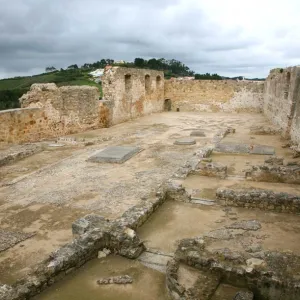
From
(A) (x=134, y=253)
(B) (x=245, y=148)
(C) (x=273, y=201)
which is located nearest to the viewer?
(A) (x=134, y=253)

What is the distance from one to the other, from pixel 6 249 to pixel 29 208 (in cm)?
172

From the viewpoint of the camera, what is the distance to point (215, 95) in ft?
83.6

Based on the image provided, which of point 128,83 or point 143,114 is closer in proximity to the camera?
point 128,83

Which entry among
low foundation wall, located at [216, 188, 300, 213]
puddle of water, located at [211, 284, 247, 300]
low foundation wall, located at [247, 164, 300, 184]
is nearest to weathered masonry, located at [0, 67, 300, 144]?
low foundation wall, located at [247, 164, 300, 184]

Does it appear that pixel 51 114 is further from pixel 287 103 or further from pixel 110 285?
pixel 110 285

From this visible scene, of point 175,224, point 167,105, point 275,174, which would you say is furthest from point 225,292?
point 167,105

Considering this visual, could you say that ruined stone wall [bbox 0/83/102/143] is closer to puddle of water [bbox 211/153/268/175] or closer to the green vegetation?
puddle of water [bbox 211/153/268/175]

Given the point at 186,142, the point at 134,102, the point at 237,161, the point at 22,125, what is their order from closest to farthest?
the point at 237,161 → the point at 22,125 → the point at 186,142 → the point at 134,102

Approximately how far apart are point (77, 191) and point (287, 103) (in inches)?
423

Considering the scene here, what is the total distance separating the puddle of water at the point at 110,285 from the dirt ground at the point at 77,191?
748mm

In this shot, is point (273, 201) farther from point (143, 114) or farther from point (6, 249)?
point (143, 114)

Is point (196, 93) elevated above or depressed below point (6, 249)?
above

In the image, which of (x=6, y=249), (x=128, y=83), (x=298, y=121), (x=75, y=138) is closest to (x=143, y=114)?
(x=128, y=83)

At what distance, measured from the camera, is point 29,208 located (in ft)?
23.0
